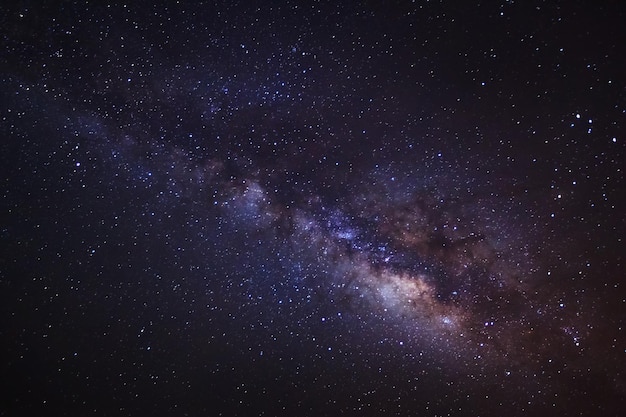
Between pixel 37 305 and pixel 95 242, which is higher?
pixel 95 242

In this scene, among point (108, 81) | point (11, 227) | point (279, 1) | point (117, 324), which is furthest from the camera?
point (117, 324)

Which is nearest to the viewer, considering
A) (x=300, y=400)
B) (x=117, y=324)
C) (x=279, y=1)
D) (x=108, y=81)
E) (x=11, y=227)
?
(x=279, y=1)

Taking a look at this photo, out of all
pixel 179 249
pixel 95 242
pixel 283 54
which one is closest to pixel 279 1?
pixel 283 54

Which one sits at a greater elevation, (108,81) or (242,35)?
(242,35)

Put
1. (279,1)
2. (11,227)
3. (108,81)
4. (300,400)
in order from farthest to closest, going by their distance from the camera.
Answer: (300,400), (11,227), (108,81), (279,1)

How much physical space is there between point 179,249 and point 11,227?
153 centimetres

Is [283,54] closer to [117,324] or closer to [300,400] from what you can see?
[117,324]

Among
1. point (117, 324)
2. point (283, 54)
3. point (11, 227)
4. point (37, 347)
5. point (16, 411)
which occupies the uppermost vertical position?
point (283, 54)

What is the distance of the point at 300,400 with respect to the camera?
3.56 m

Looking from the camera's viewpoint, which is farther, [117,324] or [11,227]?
[117,324]

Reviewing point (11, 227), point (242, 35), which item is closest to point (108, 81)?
point (242, 35)

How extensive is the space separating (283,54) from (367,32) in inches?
26.1

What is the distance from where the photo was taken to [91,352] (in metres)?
3.38

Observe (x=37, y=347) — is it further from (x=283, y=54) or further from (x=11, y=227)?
(x=283, y=54)
